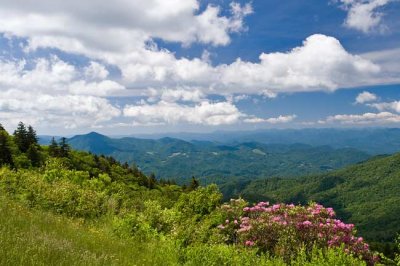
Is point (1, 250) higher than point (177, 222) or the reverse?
higher

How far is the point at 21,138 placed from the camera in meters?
50.9

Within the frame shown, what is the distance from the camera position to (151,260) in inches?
342

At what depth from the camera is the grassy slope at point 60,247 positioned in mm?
6222

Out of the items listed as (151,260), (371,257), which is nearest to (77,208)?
(151,260)

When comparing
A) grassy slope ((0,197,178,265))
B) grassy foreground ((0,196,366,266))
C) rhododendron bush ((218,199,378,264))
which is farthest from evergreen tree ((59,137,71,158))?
rhododendron bush ((218,199,378,264))

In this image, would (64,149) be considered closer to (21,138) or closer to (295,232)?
(21,138)

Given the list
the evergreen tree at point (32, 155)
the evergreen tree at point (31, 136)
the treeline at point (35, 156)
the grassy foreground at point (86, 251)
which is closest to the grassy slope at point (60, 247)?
the grassy foreground at point (86, 251)

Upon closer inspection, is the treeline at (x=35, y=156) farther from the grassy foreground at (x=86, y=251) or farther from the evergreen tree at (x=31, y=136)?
the grassy foreground at (x=86, y=251)

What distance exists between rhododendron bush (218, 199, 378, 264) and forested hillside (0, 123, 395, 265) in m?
0.03

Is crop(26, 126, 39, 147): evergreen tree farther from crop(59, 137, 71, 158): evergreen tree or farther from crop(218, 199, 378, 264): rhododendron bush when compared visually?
crop(218, 199, 378, 264): rhododendron bush

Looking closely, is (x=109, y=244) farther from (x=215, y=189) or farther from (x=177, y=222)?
(x=215, y=189)

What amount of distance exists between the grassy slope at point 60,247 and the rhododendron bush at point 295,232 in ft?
11.6

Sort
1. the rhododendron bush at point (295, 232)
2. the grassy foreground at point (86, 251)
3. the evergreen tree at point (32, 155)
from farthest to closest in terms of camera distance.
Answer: the evergreen tree at point (32, 155)
the rhododendron bush at point (295, 232)
the grassy foreground at point (86, 251)

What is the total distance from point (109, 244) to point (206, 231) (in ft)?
14.5
